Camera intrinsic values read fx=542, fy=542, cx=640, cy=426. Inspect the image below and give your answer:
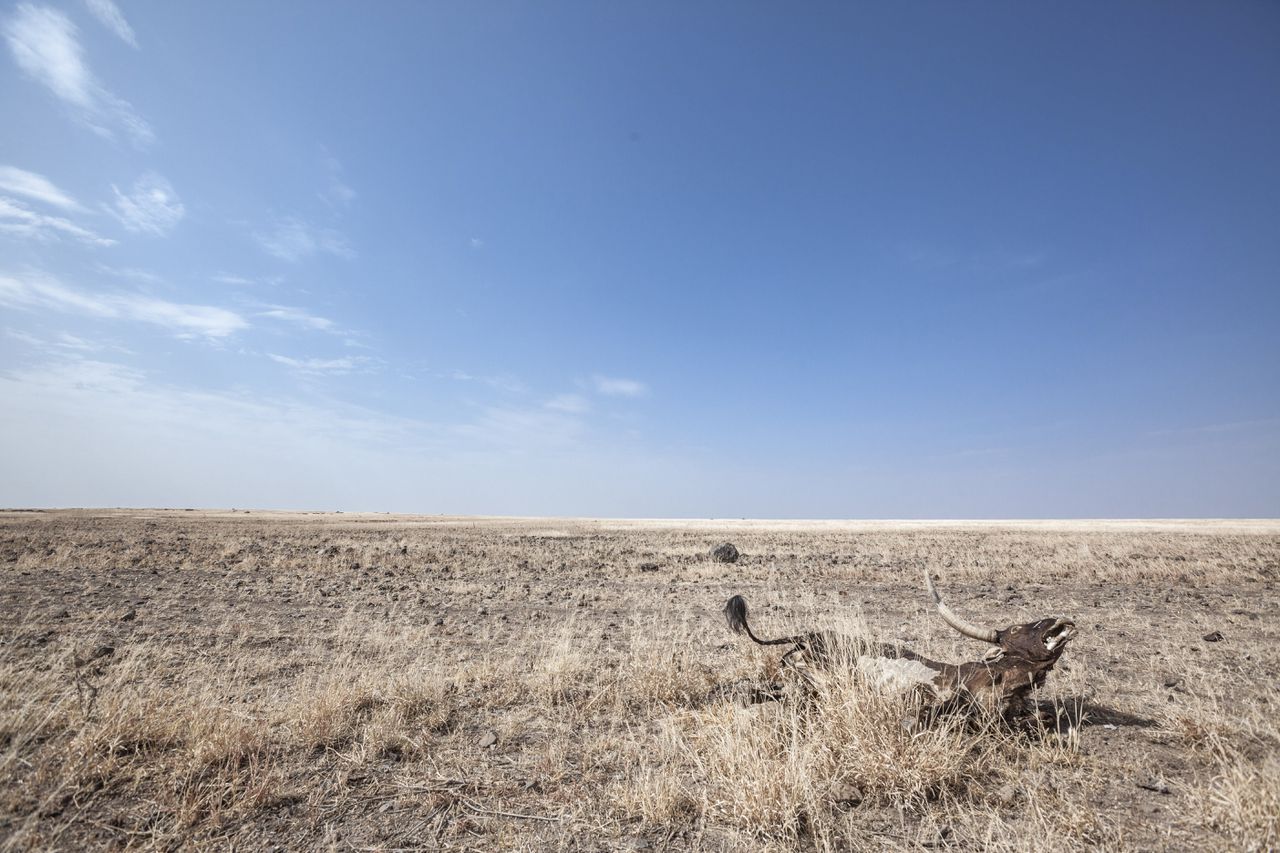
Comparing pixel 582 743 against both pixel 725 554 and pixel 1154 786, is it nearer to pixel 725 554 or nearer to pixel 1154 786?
pixel 1154 786

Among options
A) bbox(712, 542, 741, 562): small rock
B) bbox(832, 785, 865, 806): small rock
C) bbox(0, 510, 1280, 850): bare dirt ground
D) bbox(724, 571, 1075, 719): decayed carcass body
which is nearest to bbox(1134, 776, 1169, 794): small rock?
bbox(0, 510, 1280, 850): bare dirt ground

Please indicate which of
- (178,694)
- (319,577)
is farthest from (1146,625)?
(319,577)

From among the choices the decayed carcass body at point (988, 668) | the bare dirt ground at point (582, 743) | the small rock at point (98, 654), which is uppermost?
the decayed carcass body at point (988, 668)

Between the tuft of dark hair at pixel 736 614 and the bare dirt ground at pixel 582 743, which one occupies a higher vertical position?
the tuft of dark hair at pixel 736 614

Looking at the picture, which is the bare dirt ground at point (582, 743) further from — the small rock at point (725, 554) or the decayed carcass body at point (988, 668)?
the small rock at point (725, 554)

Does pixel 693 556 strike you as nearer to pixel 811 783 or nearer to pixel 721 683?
pixel 721 683

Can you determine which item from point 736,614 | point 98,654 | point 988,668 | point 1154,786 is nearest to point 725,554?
point 736,614

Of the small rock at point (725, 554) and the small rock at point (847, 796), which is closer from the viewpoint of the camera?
the small rock at point (847, 796)

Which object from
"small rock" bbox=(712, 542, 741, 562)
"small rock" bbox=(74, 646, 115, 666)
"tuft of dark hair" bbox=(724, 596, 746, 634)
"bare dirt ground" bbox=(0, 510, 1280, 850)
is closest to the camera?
"bare dirt ground" bbox=(0, 510, 1280, 850)

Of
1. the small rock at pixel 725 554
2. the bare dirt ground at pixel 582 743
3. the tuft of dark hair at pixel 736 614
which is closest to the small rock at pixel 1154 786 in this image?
the bare dirt ground at pixel 582 743

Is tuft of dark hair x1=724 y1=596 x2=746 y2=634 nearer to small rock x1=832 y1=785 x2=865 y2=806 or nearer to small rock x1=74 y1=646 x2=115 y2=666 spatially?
small rock x1=832 y1=785 x2=865 y2=806

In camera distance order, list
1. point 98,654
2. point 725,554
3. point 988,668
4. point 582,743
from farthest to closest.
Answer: point 725,554 → point 98,654 → point 582,743 → point 988,668

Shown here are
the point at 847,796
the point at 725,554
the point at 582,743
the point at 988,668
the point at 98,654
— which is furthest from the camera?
the point at 725,554

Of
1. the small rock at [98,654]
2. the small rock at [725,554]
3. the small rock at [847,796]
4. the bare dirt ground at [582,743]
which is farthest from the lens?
the small rock at [725,554]
